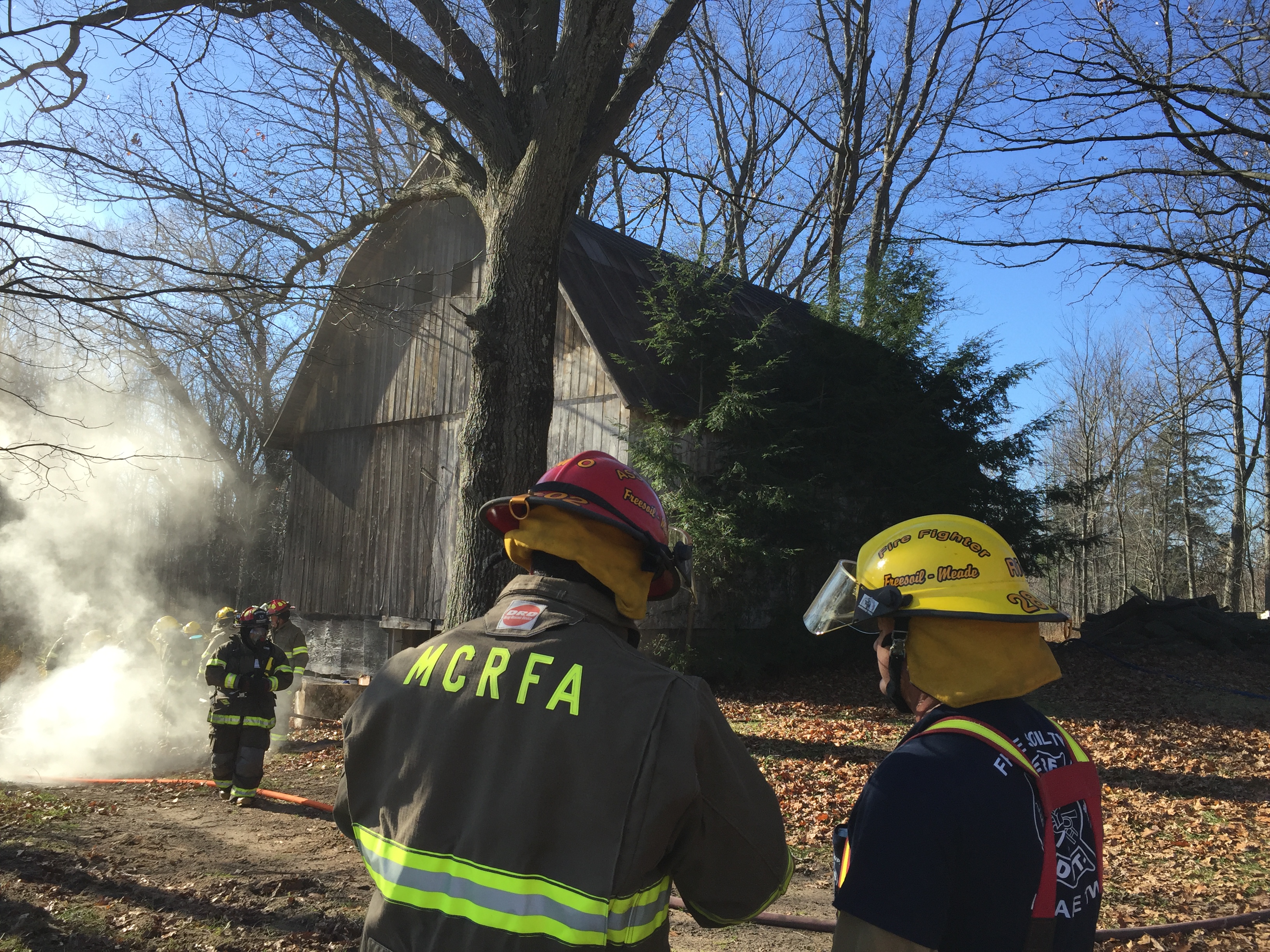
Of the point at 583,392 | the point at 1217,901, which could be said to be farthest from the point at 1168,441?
the point at 1217,901

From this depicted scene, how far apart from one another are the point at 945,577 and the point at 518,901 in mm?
1180

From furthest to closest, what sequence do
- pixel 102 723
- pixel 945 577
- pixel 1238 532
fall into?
pixel 1238 532, pixel 102 723, pixel 945 577

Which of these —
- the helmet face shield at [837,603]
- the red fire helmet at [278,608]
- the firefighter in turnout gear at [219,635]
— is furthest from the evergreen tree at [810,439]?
the helmet face shield at [837,603]

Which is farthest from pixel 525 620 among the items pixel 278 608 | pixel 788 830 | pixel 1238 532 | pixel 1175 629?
pixel 1238 532

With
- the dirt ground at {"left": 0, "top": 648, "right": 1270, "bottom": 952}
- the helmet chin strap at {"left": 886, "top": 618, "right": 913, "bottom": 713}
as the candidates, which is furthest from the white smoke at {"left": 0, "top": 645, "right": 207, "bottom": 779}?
the helmet chin strap at {"left": 886, "top": 618, "right": 913, "bottom": 713}

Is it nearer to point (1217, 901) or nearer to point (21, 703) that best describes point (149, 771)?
point (21, 703)

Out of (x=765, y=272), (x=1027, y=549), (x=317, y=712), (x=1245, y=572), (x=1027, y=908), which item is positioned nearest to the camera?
(x=1027, y=908)

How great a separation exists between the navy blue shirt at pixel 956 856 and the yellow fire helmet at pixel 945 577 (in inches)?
13.0

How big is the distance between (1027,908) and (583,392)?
1259cm

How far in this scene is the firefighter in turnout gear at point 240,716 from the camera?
29.2ft

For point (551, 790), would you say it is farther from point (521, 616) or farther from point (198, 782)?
point (198, 782)

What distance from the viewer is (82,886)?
18.6ft

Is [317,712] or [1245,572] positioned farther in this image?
[1245,572]

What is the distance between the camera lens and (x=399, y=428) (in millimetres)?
16422
